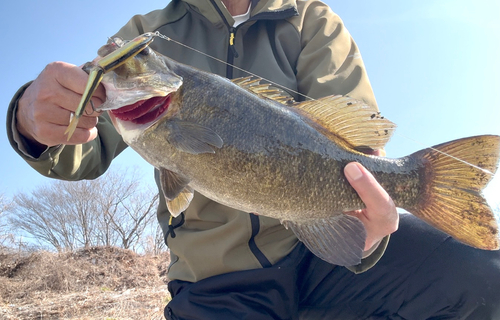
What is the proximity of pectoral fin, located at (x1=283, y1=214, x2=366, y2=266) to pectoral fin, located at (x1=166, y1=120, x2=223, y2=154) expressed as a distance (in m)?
0.61

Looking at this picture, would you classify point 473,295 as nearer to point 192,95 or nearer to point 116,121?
point 192,95

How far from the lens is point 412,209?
188 cm

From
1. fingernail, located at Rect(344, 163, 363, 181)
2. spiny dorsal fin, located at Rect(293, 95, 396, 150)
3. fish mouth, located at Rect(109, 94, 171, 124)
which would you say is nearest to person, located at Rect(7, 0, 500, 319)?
fingernail, located at Rect(344, 163, 363, 181)

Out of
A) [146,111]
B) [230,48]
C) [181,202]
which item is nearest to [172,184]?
[181,202]

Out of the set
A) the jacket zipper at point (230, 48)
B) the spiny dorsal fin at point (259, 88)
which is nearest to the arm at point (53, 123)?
the spiny dorsal fin at point (259, 88)

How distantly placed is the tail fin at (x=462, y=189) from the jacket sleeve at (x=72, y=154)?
2.16m

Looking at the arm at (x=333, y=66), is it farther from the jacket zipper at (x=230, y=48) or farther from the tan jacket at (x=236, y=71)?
the jacket zipper at (x=230, y=48)

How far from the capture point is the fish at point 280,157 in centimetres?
170

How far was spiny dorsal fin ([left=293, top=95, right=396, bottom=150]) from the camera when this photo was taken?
1937 millimetres

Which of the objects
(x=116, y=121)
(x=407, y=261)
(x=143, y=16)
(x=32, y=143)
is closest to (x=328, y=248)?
(x=407, y=261)

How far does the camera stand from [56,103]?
1687 millimetres

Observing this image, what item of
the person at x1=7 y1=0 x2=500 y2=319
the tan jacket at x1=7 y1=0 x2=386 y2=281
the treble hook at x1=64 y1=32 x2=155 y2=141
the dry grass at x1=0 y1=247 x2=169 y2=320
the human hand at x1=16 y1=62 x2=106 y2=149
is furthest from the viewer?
the dry grass at x1=0 y1=247 x2=169 y2=320

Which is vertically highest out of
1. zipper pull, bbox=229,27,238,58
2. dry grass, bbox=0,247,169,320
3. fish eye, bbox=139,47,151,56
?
fish eye, bbox=139,47,151,56

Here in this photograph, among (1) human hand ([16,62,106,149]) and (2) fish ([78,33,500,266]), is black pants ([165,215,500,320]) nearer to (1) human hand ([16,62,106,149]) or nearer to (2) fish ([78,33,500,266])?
(2) fish ([78,33,500,266])
